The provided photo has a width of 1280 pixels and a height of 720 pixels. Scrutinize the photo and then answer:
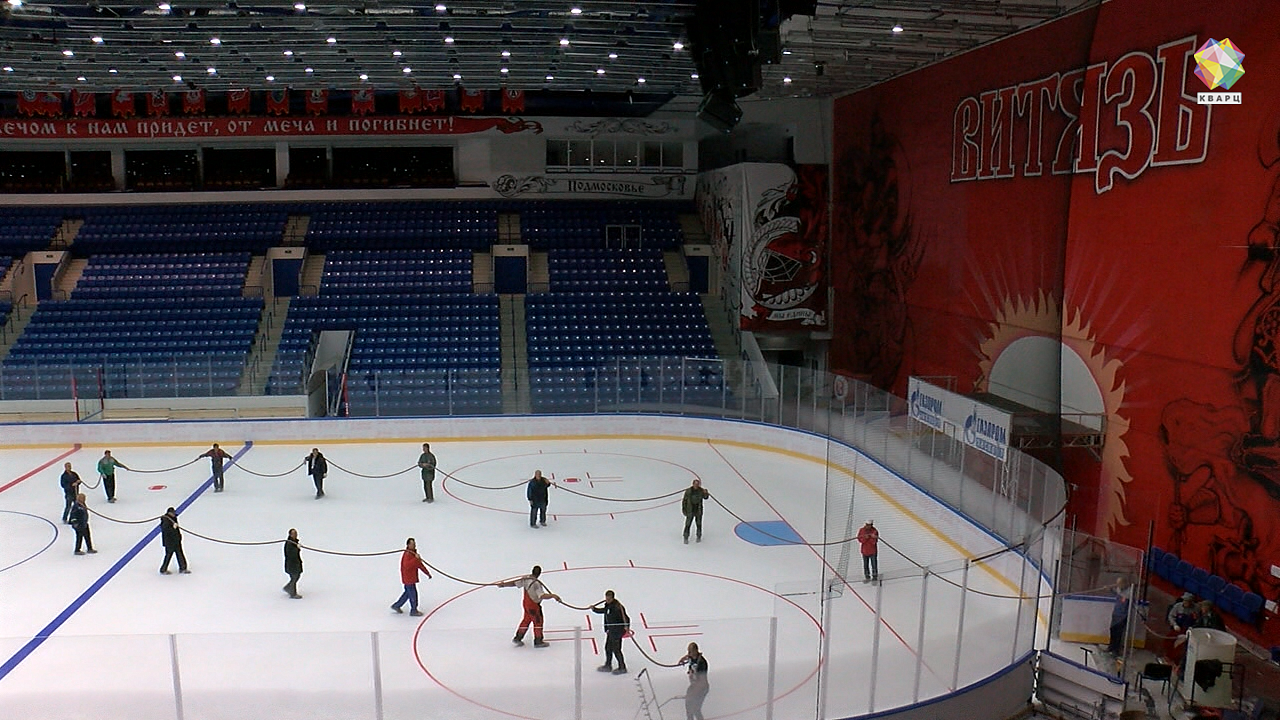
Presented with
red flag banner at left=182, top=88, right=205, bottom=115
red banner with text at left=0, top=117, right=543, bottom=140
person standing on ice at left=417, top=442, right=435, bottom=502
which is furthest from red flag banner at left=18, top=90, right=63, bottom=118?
person standing on ice at left=417, top=442, right=435, bottom=502

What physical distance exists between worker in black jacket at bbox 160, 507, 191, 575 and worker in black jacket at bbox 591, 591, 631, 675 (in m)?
6.60

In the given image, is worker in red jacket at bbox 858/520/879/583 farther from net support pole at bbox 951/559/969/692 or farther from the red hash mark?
net support pole at bbox 951/559/969/692

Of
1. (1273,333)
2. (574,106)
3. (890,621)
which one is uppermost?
(574,106)

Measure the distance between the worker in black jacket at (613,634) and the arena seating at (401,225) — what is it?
22636 mm

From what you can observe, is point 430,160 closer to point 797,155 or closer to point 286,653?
→ point 797,155

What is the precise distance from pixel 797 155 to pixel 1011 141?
8.84m

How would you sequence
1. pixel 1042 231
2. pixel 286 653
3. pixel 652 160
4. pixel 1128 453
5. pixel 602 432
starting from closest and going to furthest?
pixel 286 653 < pixel 1128 453 < pixel 1042 231 < pixel 602 432 < pixel 652 160

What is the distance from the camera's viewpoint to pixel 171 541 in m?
12.8

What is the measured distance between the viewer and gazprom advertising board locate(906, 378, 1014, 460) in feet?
45.3

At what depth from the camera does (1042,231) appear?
52.3 feet

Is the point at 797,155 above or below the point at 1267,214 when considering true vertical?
above

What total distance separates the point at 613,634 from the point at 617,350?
1649 cm

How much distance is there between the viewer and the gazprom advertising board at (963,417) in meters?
13.8

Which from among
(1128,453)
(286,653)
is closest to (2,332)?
(286,653)
